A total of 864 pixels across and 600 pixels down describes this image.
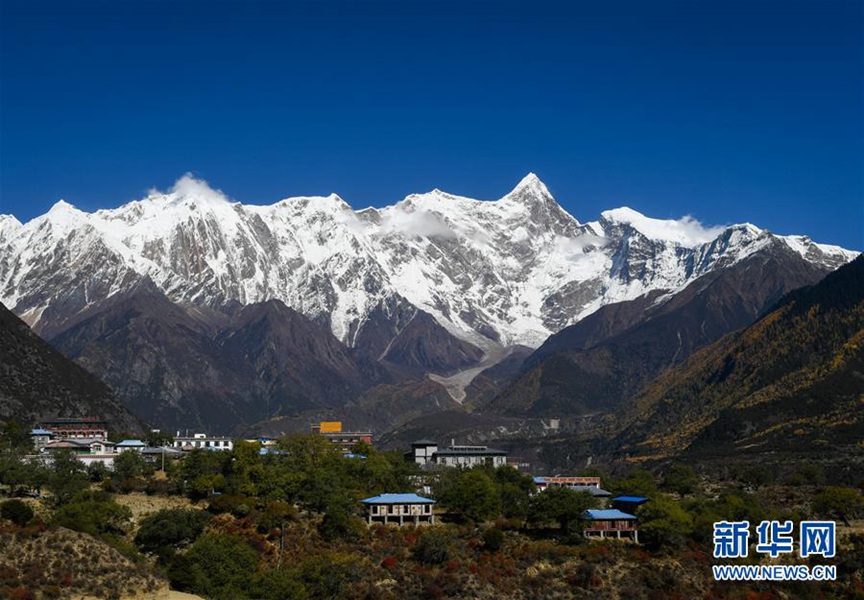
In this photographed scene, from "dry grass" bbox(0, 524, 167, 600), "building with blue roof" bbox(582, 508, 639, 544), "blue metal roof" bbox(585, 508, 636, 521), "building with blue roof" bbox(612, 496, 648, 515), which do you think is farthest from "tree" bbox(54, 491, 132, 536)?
"building with blue roof" bbox(612, 496, 648, 515)

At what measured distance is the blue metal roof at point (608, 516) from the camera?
144 metres

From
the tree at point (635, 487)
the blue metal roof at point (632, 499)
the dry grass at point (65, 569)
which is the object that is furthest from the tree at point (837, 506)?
the dry grass at point (65, 569)

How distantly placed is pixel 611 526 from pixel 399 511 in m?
24.6

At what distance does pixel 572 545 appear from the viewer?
136 meters

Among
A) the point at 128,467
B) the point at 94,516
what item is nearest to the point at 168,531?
the point at 94,516

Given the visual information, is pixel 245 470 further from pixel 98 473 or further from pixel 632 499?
pixel 632 499

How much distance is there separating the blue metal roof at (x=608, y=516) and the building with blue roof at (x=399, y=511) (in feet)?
60.4

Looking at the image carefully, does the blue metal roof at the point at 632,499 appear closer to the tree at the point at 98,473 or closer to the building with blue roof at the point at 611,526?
the building with blue roof at the point at 611,526

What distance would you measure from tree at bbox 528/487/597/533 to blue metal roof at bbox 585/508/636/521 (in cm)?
104

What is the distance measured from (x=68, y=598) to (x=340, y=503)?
3995 cm

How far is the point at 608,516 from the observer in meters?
145

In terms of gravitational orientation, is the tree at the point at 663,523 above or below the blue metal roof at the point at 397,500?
below

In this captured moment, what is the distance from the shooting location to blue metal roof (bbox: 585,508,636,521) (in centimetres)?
14388

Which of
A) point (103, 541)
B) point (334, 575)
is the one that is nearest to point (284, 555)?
point (334, 575)
